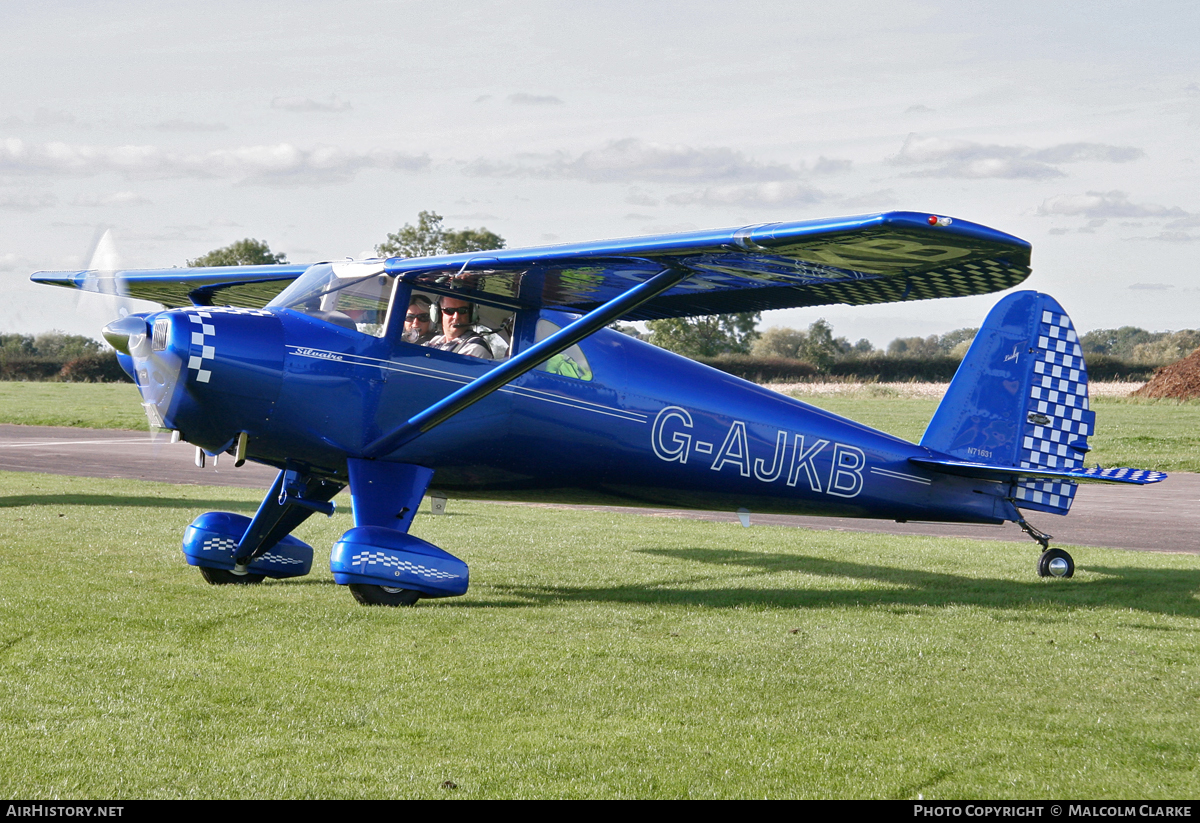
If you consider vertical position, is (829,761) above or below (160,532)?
above

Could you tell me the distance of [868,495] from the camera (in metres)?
9.55

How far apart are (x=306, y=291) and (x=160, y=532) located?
4.27 metres

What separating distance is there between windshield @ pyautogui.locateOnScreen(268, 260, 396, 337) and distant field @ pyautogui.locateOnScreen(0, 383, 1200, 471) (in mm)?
19069

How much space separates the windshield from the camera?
8.03m

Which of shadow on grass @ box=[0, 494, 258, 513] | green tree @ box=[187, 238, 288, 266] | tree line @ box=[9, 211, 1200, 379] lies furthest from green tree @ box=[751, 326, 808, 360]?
shadow on grass @ box=[0, 494, 258, 513]

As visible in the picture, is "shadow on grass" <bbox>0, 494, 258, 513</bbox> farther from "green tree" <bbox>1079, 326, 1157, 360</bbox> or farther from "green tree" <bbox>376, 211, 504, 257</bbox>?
"green tree" <bbox>1079, 326, 1157, 360</bbox>

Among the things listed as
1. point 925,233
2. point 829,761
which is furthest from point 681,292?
point 829,761

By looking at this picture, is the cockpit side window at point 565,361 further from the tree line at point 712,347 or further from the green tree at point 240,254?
the green tree at point 240,254

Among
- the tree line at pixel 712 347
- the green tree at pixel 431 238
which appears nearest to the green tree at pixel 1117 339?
the tree line at pixel 712 347

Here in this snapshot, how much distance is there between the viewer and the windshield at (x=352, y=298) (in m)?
8.03

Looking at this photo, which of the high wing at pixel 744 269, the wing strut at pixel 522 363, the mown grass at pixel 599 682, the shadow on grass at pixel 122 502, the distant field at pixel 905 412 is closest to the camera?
the mown grass at pixel 599 682

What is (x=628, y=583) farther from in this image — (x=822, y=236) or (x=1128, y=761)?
(x=1128, y=761)

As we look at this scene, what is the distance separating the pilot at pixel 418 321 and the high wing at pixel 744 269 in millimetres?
145

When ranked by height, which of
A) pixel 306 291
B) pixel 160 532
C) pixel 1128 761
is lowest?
pixel 160 532
